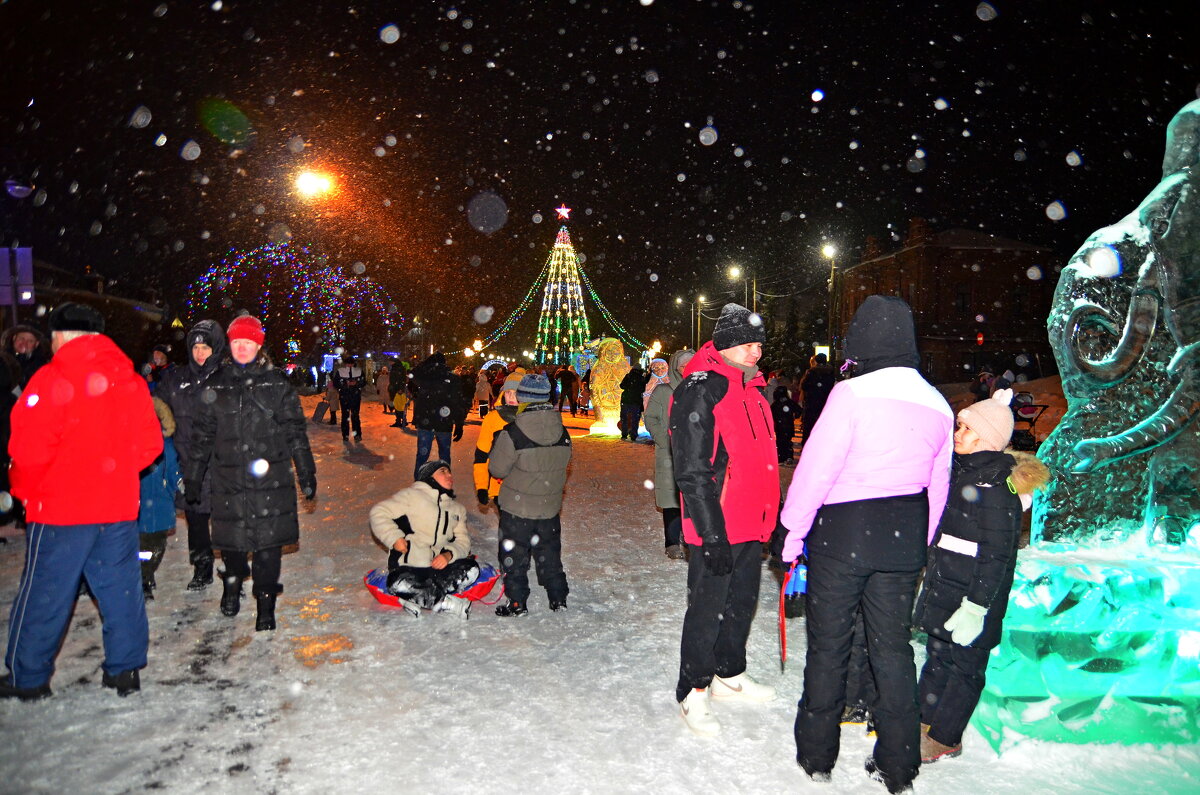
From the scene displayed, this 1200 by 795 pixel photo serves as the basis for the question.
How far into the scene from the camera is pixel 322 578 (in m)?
6.20

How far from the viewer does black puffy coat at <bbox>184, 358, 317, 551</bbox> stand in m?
4.88

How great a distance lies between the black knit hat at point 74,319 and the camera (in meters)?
3.96

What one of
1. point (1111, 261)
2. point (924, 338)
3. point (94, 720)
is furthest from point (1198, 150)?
point (924, 338)

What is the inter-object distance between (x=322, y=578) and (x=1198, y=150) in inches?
235

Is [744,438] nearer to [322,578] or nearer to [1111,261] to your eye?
[1111,261]

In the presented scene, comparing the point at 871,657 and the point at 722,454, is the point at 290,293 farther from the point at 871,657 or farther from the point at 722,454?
the point at 871,657

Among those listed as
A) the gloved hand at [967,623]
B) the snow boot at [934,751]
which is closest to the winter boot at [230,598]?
the snow boot at [934,751]

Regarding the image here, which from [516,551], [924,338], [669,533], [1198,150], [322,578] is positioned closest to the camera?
[1198,150]

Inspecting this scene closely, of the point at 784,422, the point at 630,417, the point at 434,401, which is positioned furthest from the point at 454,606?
the point at 630,417

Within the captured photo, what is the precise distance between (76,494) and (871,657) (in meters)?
3.57

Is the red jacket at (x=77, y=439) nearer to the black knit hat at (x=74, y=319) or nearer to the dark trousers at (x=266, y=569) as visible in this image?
the black knit hat at (x=74, y=319)

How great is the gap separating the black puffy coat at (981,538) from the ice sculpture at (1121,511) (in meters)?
0.42

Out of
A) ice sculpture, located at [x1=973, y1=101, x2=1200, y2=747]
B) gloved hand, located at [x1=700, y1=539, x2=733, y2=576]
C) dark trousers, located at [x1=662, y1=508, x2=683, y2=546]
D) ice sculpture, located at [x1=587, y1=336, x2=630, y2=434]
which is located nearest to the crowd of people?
gloved hand, located at [x1=700, y1=539, x2=733, y2=576]

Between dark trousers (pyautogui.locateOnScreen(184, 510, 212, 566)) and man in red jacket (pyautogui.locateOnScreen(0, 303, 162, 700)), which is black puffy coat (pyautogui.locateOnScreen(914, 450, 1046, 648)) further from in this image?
dark trousers (pyautogui.locateOnScreen(184, 510, 212, 566))
